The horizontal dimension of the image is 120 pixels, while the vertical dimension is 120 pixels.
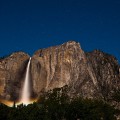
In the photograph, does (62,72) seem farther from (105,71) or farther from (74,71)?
(105,71)

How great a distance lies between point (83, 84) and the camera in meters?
145

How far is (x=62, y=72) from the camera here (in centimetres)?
15200

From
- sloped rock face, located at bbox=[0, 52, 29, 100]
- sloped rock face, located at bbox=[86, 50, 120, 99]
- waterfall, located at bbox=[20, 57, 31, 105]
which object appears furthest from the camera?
sloped rock face, located at bbox=[86, 50, 120, 99]

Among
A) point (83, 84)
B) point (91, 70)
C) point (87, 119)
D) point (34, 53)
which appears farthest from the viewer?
point (34, 53)

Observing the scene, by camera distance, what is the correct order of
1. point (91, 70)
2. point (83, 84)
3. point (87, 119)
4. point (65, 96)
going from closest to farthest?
point (87, 119)
point (65, 96)
point (83, 84)
point (91, 70)

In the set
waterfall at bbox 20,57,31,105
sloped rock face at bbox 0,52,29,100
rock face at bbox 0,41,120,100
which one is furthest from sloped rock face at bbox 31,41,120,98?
sloped rock face at bbox 0,52,29,100

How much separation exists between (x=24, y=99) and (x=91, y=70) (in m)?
31.9

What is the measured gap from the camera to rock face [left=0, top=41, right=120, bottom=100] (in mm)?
148375

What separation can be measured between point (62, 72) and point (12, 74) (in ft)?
74.9

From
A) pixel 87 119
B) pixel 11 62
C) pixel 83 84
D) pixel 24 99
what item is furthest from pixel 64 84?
pixel 87 119

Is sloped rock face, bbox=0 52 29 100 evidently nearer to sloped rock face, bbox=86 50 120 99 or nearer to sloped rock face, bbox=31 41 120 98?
sloped rock face, bbox=31 41 120 98

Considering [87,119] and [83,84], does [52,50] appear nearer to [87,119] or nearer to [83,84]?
[83,84]

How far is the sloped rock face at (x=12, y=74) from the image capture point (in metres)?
151

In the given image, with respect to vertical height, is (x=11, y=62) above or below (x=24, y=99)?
above
